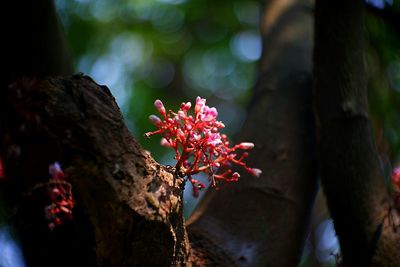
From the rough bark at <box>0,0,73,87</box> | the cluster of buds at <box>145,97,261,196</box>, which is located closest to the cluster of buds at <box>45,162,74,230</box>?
the cluster of buds at <box>145,97,261,196</box>

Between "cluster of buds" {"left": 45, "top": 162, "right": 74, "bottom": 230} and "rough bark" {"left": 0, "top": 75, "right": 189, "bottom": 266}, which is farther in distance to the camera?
"cluster of buds" {"left": 45, "top": 162, "right": 74, "bottom": 230}

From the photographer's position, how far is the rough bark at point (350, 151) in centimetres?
199

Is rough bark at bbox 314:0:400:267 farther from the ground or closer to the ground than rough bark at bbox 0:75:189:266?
farther from the ground

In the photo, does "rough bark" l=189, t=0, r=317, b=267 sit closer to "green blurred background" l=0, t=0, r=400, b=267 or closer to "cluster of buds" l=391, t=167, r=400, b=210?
"cluster of buds" l=391, t=167, r=400, b=210

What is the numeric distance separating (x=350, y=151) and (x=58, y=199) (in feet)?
3.57

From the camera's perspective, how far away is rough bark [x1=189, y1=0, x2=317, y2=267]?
194cm

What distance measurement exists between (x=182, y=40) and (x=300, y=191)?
393 cm

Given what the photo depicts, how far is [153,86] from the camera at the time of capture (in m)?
5.90

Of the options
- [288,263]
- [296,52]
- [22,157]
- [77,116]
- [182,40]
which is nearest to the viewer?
[77,116]

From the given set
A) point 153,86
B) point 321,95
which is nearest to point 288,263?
point 321,95

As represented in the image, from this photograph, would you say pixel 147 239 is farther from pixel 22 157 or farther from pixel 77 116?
pixel 22 157

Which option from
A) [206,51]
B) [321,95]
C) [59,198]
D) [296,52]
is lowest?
[59,198]

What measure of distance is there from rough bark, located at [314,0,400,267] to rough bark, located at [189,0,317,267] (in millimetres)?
169

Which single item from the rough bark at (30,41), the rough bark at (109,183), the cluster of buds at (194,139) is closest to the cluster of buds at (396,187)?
the cluster of buds at (194,139)
